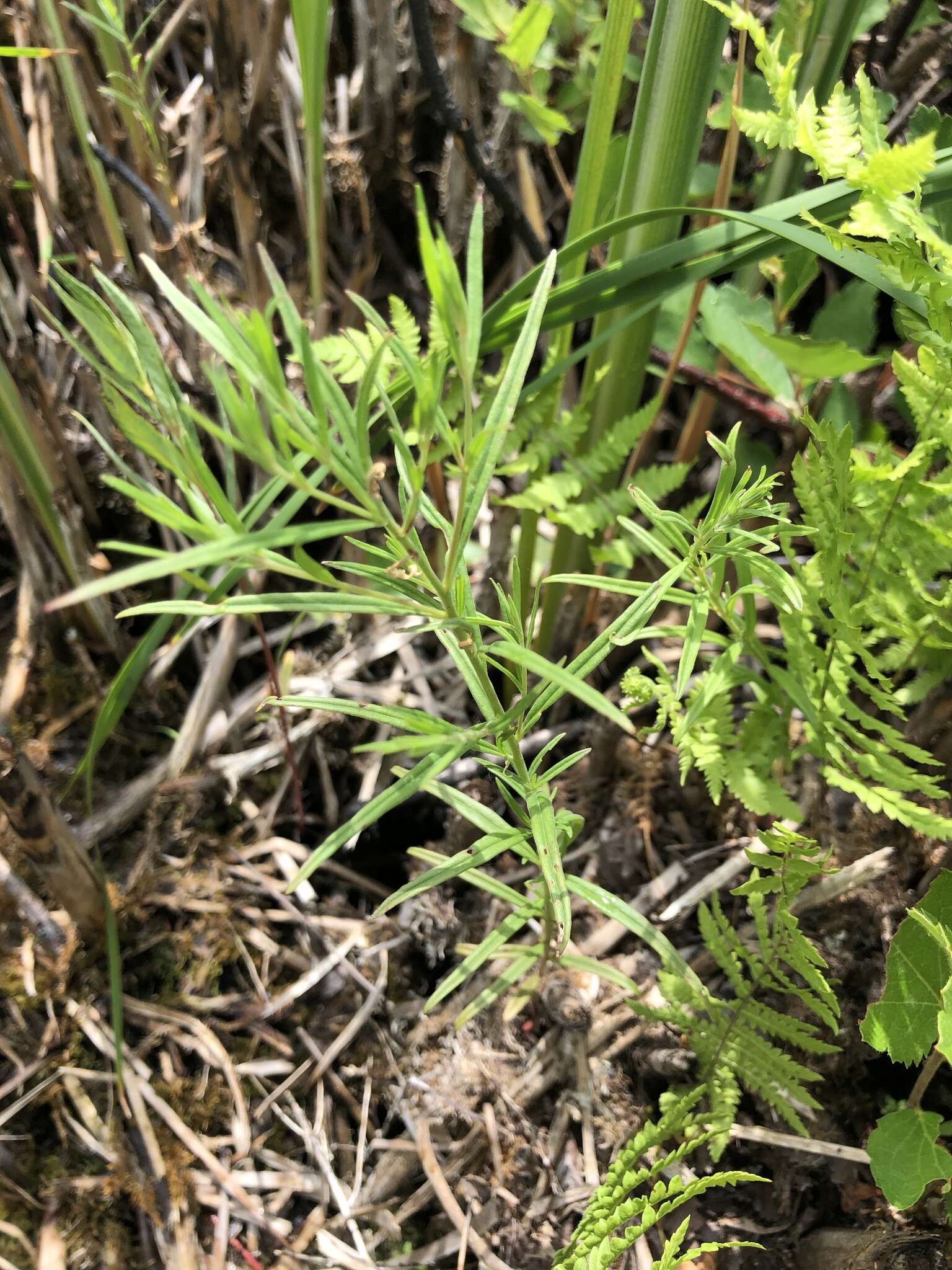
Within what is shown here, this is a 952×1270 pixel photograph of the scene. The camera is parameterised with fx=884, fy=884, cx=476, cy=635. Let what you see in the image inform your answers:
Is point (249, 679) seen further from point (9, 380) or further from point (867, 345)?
point (867, 345)

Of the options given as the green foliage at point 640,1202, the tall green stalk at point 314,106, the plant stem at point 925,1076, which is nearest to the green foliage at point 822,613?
the plant stem at point 925,1076

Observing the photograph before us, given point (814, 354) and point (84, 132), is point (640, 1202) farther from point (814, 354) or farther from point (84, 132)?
point (84, 132)

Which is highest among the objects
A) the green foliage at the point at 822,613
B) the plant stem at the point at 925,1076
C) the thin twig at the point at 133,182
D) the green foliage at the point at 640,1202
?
the thin twig at the point at 133,182

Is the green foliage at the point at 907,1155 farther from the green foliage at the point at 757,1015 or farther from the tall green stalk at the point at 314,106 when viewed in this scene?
the tall green stalk at the point at 314,106

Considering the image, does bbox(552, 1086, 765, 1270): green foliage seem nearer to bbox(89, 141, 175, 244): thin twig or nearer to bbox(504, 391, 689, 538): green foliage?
bbox(504, 391, 689, 538): green foliage

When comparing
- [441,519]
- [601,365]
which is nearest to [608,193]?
[601,365]
